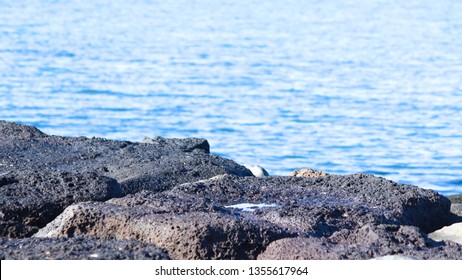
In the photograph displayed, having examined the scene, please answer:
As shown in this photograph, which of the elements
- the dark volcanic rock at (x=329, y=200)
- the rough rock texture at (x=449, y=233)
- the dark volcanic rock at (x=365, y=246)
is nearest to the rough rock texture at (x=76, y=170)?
the dark volcanic rock at (x=329, y=200)

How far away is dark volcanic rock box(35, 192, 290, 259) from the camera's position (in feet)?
14.3

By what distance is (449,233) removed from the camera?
5.41 meters

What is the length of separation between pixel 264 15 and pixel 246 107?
1176 inches

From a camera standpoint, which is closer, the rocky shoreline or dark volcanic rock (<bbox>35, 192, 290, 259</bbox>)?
the rocky shoreline

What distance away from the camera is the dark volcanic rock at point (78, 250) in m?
Result: 3.98

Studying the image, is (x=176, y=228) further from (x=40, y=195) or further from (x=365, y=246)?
(x=40, y=195)

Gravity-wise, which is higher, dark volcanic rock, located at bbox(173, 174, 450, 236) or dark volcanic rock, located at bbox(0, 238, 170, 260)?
dark volcanic rock, located at bbox(0, 238, 170, 260)

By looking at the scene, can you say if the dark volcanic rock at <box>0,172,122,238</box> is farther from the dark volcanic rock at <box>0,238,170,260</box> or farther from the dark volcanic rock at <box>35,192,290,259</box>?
the dark volcanic rock at <box>0,238,170,260</box>

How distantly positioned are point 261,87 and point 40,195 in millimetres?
19000

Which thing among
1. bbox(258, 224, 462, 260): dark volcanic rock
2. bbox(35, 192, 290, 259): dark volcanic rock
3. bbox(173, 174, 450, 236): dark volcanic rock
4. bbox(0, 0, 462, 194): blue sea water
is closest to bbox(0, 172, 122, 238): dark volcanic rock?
bbox(35, 192, 290, 259): dark volcanic rock

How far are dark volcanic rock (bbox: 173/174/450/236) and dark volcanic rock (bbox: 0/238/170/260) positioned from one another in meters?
0.88

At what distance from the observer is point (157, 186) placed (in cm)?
612

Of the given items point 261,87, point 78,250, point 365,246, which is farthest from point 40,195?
point 261,87
